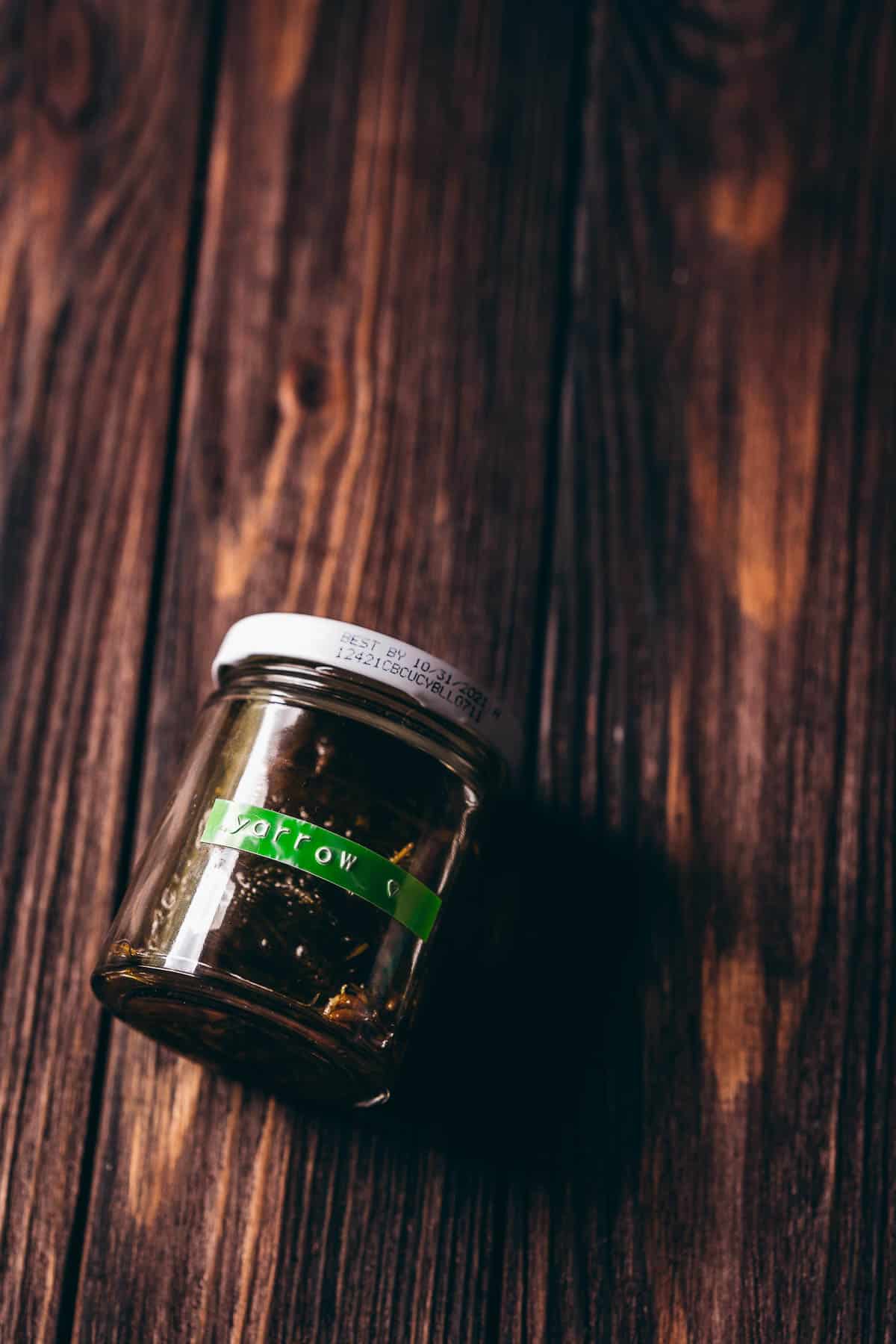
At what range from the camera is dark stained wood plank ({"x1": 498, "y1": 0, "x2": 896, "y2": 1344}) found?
59 centimetres

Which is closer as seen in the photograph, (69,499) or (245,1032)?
(245,1032)

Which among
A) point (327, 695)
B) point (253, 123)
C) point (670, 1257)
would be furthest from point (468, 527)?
point (670, 1257)

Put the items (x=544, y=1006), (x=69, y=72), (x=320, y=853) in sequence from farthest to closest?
1. (x=69, y=72)
2. (x=544, y=1006)
3. (x=320, y=853)

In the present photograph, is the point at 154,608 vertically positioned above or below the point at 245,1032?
above

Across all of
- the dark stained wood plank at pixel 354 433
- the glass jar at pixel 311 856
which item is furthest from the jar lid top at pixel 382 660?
the dark stained wood plank at pixel 354 433

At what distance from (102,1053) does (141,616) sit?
0.23m

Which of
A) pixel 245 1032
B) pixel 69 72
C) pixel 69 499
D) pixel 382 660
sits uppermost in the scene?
pixel 69 72

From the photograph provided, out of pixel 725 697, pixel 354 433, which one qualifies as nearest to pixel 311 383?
pixel 354 433

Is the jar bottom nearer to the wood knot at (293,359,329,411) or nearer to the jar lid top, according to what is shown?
the jar lid top

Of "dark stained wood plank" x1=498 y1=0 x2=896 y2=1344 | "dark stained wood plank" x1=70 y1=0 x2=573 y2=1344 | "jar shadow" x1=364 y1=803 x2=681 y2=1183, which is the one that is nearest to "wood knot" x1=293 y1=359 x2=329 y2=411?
"dark stained wood plank" x1=70 y1=0 x2=573 y2=1344

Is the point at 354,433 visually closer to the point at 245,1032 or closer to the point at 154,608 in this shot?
the point at 154,608

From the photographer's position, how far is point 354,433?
2.27 feet

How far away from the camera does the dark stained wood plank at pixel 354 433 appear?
59cm

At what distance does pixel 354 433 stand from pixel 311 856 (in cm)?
29
